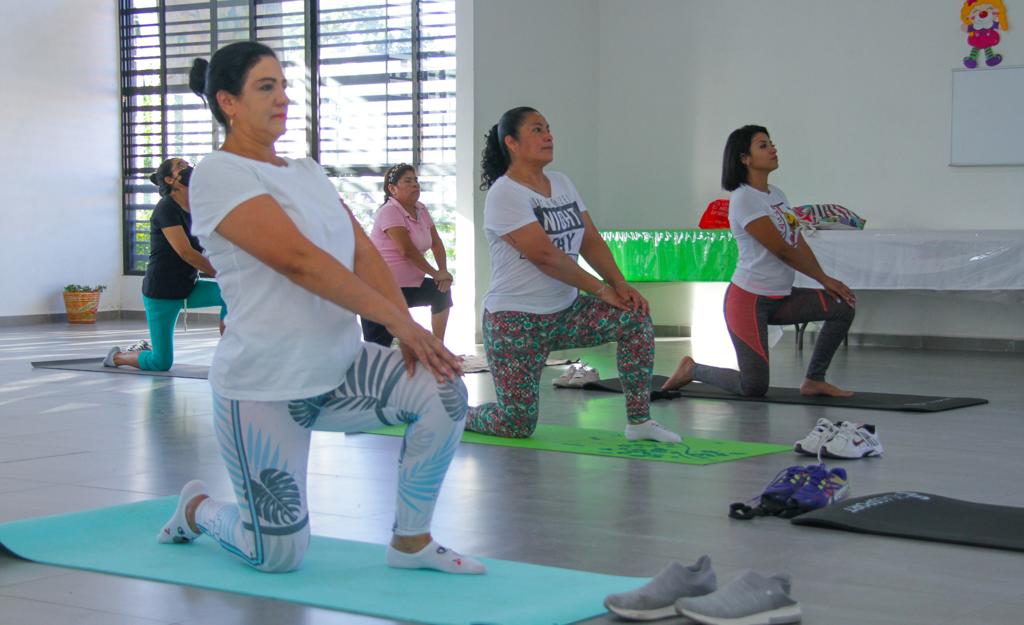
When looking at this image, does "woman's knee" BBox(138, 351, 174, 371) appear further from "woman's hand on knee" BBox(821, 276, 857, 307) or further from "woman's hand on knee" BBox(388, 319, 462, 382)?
"woman's hand on knee" BBox(388, 319, 462, 382)

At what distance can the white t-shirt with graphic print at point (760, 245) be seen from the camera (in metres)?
5.55

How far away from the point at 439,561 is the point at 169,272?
15.2 ft

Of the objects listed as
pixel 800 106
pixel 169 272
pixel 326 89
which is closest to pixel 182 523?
pixel 169 272

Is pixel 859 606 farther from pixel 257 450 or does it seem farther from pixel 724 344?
pixel 724 344

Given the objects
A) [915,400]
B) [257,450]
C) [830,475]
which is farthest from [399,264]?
[257,450]

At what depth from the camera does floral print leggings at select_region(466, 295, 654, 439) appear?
4508 millimetres

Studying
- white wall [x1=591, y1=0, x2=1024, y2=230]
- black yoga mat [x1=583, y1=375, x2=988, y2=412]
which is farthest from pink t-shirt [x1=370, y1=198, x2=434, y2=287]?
white wall [x1=591, y1=0, x2=1024, y2=230]

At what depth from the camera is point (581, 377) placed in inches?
250

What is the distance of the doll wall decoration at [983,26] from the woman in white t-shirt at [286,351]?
23.5 feet

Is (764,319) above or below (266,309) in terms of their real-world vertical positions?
below

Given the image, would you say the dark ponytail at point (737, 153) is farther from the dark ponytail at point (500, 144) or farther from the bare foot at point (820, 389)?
the dark ponytail at point (500, 144)

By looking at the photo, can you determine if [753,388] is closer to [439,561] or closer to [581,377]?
[581,377]

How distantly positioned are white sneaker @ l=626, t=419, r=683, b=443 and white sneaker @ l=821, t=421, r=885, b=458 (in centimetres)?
54

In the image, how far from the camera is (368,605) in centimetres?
245
